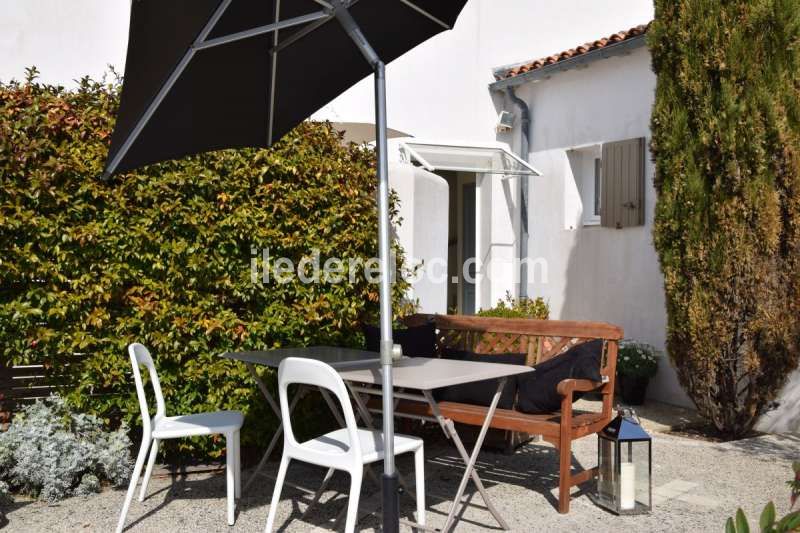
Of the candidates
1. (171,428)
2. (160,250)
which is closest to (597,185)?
(160,250)

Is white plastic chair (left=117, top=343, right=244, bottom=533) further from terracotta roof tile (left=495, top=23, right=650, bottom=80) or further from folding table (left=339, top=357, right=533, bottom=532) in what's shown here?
terracotta roof tile (left=495, top=23, right=650, bottom=80)

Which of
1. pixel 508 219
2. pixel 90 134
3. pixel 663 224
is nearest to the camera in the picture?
pixel 90 134

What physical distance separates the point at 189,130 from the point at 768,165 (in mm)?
4825

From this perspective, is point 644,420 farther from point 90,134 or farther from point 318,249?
point 90,134

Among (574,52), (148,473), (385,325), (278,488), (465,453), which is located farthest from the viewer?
(574,52)

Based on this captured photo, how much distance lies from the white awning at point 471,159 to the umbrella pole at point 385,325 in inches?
246

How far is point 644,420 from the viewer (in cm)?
775

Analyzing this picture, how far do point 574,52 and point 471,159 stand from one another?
1.83 meters

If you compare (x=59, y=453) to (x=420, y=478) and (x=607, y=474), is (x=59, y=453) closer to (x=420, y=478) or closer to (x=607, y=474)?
(x=420, y=478)

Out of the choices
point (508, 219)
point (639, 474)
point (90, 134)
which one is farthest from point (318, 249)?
point (508, 219)

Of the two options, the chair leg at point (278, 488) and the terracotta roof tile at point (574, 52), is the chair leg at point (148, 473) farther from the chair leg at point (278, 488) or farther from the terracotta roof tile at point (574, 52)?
the terracotta roof tile at point (574, 52)

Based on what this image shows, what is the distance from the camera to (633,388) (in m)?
8.45

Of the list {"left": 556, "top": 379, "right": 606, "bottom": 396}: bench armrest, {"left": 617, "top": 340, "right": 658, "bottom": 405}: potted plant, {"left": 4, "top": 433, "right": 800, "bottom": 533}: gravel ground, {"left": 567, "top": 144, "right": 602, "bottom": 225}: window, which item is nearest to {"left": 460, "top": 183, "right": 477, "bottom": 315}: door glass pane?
{"left": 567, "top": 144, "right": 602, "bottom": 225}: window

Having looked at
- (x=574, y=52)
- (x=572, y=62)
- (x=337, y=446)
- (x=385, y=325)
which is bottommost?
(x=337, y=446)
